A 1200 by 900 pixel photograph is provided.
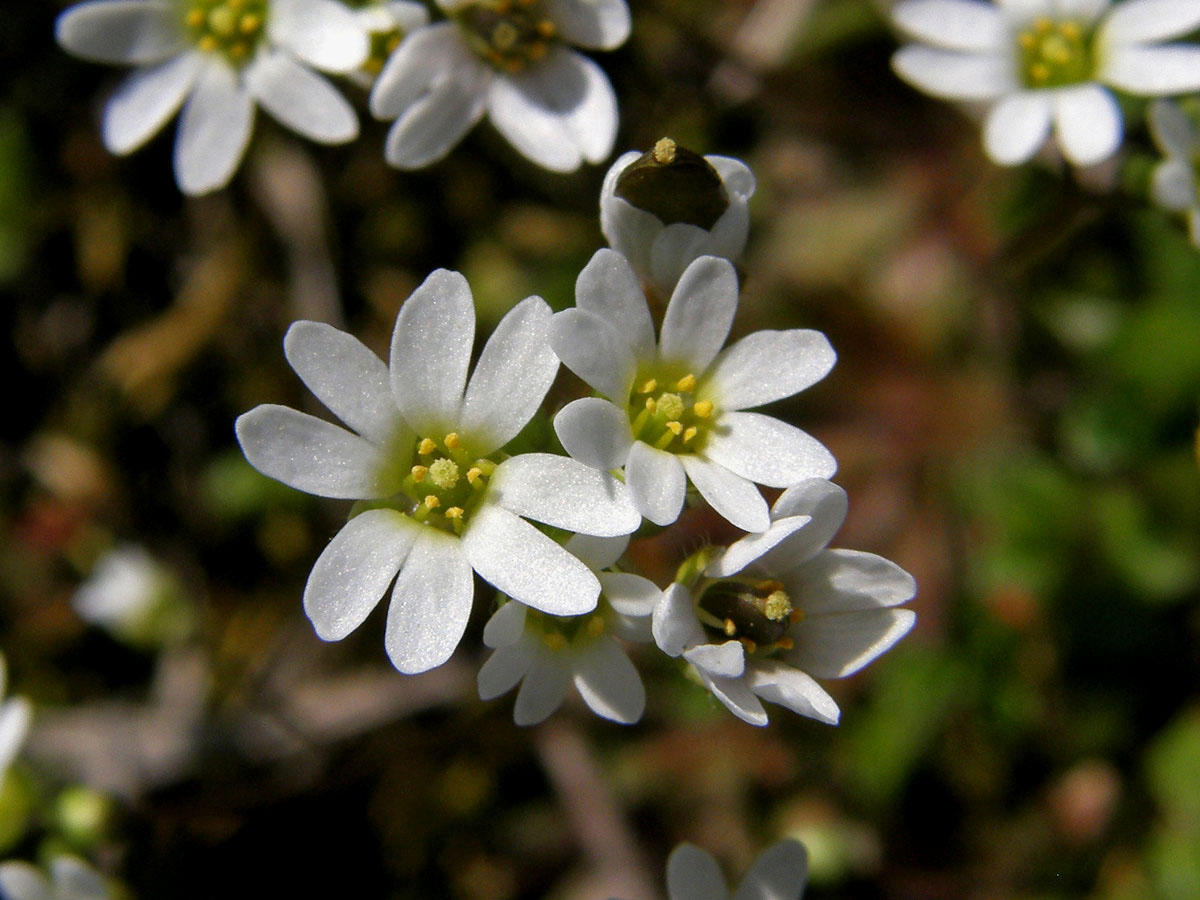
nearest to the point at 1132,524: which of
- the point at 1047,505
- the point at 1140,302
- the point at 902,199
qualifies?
the point at 1047,505

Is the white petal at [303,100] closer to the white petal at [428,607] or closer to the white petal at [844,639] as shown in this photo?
the white petal at [428,607]

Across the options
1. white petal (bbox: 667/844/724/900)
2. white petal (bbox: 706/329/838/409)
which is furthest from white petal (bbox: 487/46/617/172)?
white petal (bbox: 667/844/724/900)

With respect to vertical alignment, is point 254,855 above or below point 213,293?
below

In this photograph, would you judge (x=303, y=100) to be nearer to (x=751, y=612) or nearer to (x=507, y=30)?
(x=507, y=30)

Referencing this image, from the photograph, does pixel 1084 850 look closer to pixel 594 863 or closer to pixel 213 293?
pixel 594 863

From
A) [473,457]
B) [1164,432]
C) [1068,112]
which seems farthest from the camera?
[1164,432]

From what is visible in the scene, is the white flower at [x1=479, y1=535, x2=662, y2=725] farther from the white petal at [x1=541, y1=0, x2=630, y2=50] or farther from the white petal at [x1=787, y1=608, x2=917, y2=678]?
the white petal at [x1=541, y1=0, x2=630, y2=50]

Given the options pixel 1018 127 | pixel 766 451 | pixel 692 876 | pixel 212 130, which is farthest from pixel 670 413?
pixel 212 130
